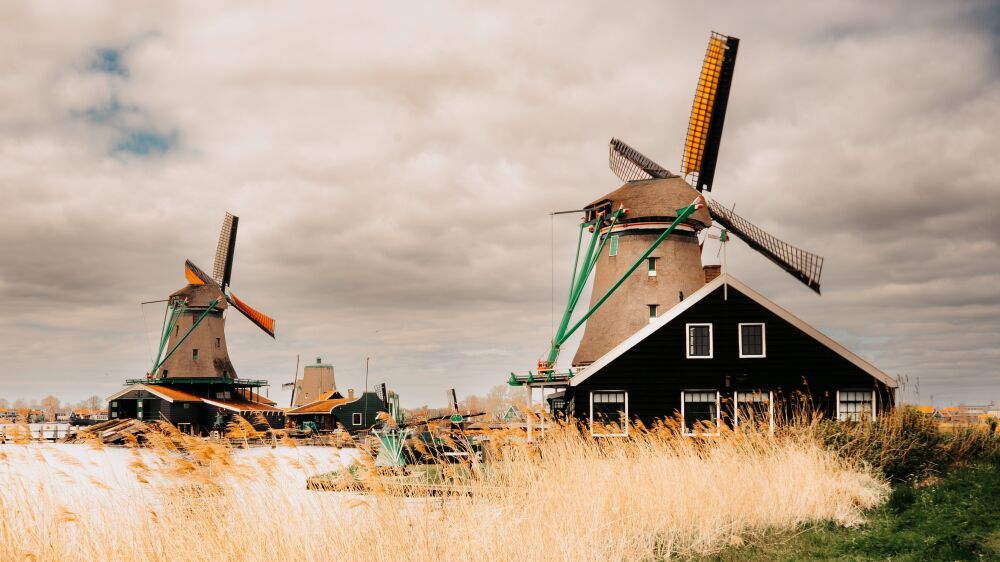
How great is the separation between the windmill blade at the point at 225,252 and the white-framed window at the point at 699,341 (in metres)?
45.2

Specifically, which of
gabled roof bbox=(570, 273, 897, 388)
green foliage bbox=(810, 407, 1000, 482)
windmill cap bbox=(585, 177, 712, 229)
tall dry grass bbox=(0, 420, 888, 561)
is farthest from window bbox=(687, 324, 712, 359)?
tall dry grass bbox=(0, 420, 888, 561)

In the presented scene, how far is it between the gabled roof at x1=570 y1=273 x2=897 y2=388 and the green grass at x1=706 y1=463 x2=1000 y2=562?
28.3 feet

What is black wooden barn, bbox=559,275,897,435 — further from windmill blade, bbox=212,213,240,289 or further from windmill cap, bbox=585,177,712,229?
windmill blade, bbox=212,213,240,289

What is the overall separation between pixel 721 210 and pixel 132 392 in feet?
133

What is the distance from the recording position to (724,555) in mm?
9961

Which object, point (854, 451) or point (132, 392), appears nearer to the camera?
point (854, 451)

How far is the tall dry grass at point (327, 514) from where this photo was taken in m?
7.72

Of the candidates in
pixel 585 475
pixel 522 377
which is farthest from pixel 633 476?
pixel 522 377

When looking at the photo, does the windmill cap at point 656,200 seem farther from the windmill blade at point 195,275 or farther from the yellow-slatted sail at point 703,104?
the windmill blade at point 195,275

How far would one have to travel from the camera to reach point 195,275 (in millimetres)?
58250

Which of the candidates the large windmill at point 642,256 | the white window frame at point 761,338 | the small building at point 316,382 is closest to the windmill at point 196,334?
the small building at point 316,382

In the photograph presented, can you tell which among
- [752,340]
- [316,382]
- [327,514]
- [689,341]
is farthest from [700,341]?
[316,382]

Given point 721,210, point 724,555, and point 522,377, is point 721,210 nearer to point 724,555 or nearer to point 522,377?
point 522,377

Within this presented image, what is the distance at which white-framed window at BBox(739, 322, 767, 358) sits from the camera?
2292 centimetres
